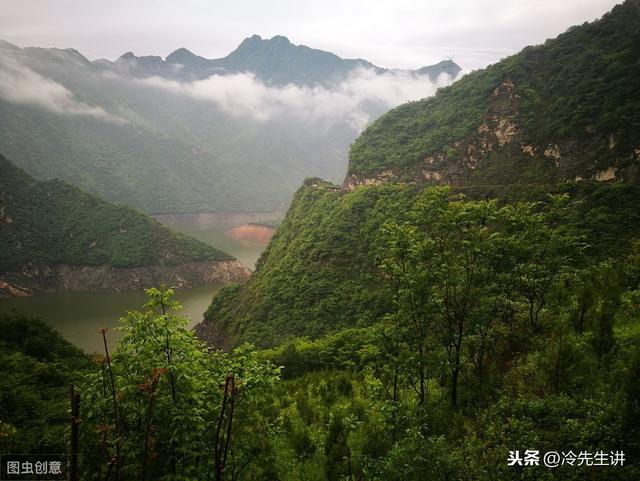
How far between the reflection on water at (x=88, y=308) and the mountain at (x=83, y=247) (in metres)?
3.66

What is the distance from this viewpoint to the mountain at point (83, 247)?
278 ft

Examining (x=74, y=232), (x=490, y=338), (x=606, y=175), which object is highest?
(x=606, y=175)

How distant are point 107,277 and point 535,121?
86.9 meters

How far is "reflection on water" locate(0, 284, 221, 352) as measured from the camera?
57794 mm

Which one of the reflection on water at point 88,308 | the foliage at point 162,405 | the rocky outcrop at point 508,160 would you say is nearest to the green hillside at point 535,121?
the rocky outcrop at point 508,160

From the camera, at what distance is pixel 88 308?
2862 inches

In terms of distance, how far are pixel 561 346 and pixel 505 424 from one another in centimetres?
241

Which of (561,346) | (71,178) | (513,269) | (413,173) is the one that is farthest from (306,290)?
A: (71,178)

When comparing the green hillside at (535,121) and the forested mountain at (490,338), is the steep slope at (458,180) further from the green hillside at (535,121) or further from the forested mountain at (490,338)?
the forested mountain at (490,338)

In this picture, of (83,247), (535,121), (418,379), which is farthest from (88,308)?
(535,121)

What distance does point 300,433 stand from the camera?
440 inches

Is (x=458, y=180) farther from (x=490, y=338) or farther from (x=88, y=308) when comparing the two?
(x=88, y=308)

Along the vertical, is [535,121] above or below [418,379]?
above

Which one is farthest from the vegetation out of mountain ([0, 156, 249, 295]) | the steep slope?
the steep slope
